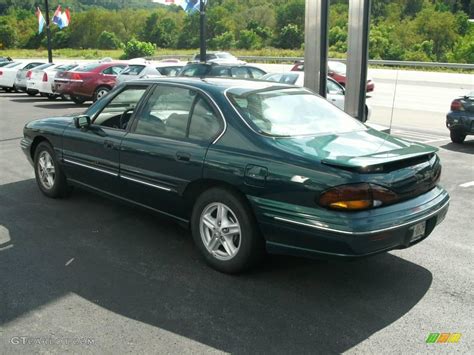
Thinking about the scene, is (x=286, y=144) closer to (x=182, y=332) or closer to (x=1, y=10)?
(x=182, y=332)

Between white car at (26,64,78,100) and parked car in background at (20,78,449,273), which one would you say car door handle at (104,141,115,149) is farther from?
white car at (26,64,78,100)

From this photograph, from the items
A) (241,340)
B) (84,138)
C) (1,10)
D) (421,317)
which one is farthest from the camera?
(1,10)

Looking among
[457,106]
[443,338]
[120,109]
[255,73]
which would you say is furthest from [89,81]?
[443,338]

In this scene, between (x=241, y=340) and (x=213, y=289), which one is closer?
(x=241, y=340)

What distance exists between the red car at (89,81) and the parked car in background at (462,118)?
454 inches

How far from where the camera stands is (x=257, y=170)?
391 cm

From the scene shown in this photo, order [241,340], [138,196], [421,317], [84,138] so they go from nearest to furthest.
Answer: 1. [241,340]
2. [421,317]
3. [138,196]
4. [84,138]

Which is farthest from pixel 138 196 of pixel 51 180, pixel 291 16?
→ pixel 291 16

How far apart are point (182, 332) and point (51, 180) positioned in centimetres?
355

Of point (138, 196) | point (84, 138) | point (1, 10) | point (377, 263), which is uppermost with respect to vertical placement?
point (1, 10)

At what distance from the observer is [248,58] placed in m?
51.8

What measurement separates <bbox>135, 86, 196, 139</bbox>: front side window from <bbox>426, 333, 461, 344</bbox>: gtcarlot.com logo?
2426 mm

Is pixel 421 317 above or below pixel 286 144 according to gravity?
below

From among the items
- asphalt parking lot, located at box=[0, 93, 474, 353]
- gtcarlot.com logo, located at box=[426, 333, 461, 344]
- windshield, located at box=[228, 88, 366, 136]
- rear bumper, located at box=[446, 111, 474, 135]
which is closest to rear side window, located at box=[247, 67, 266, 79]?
rear bumper, located at box=[446, 111, 474, 135]
